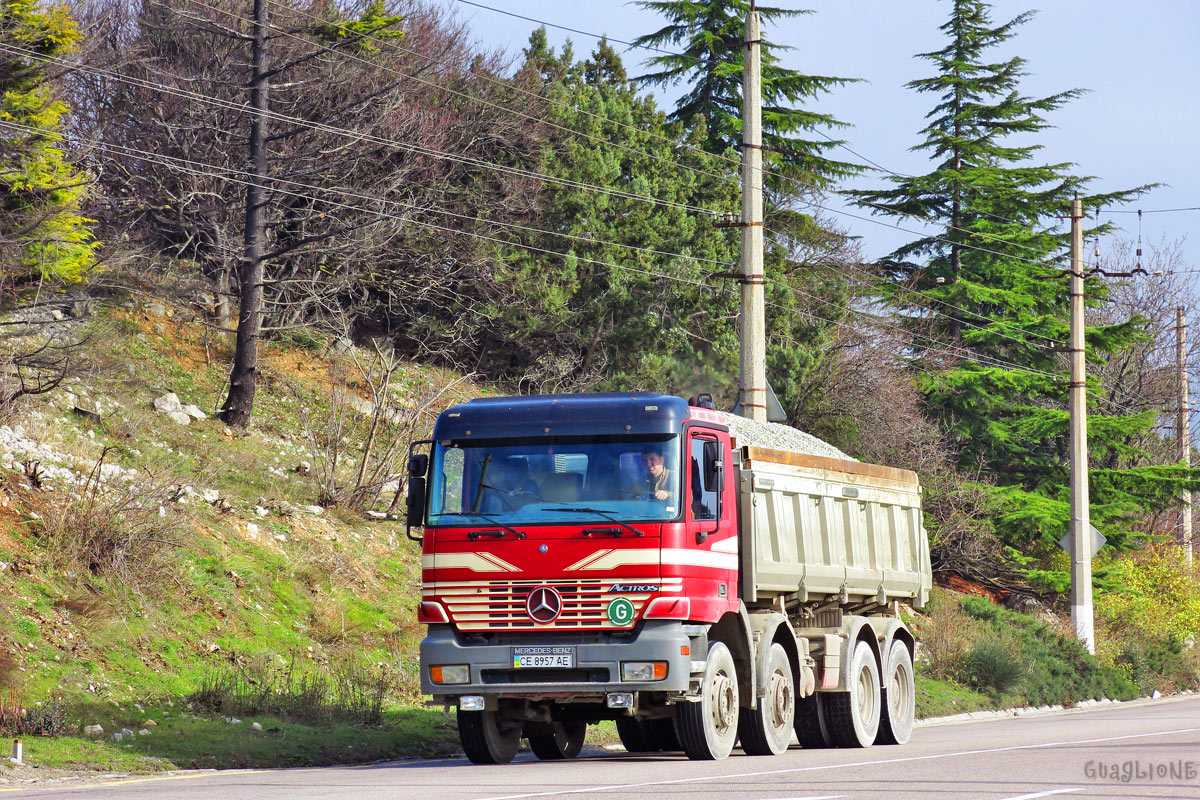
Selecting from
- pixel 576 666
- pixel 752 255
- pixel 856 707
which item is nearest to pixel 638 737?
pixel 856 707

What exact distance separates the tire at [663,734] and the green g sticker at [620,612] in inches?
154

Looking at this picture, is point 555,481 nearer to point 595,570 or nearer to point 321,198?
point 595,570

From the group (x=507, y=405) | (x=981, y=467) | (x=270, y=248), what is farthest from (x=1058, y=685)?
(x=507, y=405)

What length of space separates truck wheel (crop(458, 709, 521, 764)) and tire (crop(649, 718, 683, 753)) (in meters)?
2.50

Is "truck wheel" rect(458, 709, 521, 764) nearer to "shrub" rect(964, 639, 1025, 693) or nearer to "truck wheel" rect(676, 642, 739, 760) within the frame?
"truck wheel" rect(676, 642, 739, 760)

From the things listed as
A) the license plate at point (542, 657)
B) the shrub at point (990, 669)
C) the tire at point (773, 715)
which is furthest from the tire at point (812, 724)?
the shrub at point (990, 669)

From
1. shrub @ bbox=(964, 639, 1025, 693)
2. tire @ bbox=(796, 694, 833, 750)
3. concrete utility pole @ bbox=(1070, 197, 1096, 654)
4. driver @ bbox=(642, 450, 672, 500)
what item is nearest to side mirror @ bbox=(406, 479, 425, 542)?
driver @ bbox=(642, 450, 672, 500)

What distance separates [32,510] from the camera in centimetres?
1916

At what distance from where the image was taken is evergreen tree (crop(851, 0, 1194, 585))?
4812cm

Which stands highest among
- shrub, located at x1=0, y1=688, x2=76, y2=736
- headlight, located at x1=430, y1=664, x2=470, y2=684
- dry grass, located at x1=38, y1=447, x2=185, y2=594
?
dry grass, located at x1=38, y1=447, x2=185, y2=594

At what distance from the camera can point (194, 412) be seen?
27812mm

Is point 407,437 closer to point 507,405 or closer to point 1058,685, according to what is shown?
point 507,405

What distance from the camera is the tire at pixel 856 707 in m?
17.3

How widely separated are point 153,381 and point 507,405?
16.6 metres
